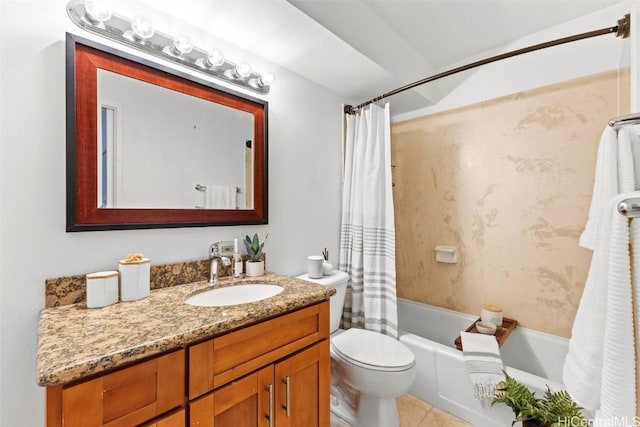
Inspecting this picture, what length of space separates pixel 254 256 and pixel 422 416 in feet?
4.69

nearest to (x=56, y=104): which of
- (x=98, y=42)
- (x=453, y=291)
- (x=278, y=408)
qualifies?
(x=98, y=42)

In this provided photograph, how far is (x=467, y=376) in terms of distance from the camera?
1.56m

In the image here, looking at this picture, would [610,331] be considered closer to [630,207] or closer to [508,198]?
[630,207]

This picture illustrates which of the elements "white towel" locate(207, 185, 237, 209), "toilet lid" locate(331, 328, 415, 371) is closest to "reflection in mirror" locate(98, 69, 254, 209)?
"white towel" locate(207, 185, 237, 209)

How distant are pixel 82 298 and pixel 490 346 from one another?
6.54ft

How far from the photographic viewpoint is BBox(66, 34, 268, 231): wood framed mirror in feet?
3.36

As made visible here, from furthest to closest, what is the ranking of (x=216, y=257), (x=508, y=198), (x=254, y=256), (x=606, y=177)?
(x=508, y=198) < (x=254, y=256) < (x=216, y=257) < (x=606, y=177)

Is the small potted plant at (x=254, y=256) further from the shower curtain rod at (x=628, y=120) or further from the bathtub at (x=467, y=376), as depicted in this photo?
the shower curtain rod at (x=628, y=120)

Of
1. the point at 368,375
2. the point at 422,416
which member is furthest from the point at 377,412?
the point at 422,416

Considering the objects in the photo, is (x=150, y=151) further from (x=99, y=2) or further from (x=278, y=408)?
(x=278, y=408)

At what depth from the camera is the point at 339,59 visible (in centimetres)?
165

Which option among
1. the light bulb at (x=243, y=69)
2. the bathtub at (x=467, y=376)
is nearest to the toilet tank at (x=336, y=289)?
the bathtub at (x=467, y=376)

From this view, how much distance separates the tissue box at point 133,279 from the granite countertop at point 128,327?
0.03 metres

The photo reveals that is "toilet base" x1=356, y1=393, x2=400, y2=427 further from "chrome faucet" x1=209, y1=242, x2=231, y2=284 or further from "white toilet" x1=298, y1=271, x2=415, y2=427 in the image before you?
"chrome faucet" x1=209, y1=242, x2=231, y2=284
